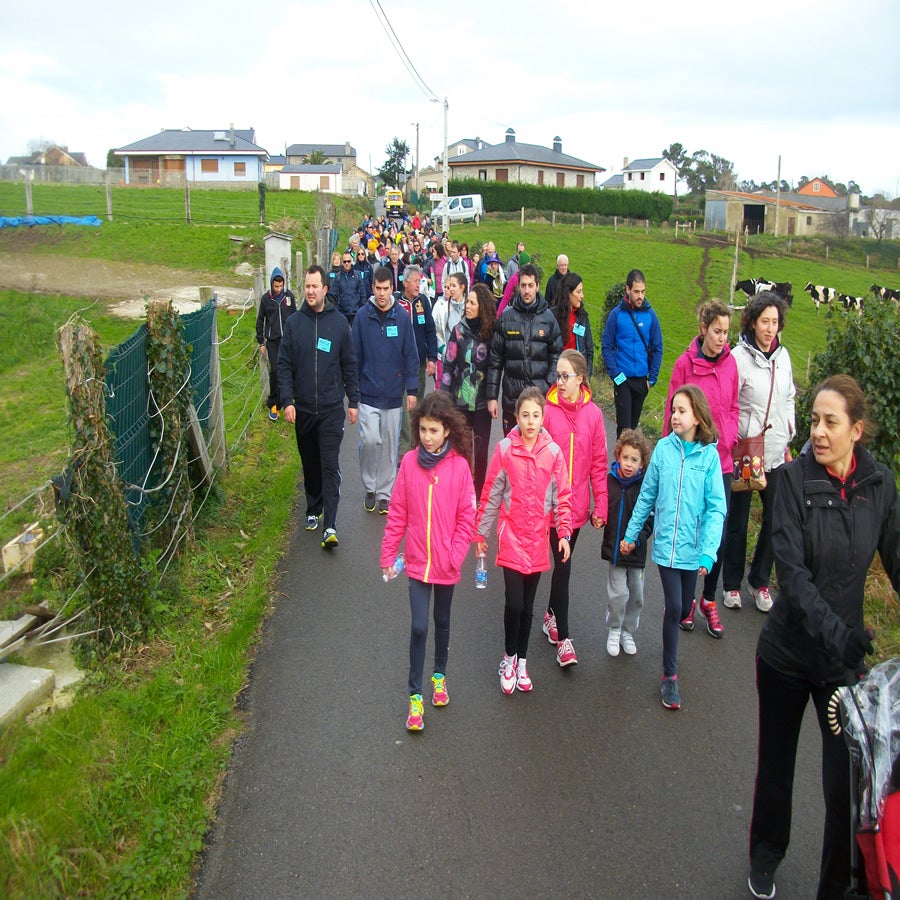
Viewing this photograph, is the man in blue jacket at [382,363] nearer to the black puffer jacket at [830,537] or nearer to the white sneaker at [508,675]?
the white sneaker at [508,675]

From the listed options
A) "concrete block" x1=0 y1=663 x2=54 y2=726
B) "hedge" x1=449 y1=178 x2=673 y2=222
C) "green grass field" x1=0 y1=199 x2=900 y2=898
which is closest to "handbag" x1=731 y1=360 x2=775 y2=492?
"green grass field" x1=0 y1=199 x2=900 y2=898

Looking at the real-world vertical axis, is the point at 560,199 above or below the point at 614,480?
above

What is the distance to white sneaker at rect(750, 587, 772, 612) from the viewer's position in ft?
21.2

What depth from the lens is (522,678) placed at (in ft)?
17.1

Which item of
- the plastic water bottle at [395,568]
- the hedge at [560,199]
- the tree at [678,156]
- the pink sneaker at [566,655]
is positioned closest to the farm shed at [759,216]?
the hedge at [560,199]

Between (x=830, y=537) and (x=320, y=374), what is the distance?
16.9 ft

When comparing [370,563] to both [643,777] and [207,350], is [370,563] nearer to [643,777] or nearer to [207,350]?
[207,350]

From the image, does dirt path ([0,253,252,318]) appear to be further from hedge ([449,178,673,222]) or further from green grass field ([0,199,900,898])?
hedge ([449,178,673,222])

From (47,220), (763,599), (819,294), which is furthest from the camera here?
(819,294)

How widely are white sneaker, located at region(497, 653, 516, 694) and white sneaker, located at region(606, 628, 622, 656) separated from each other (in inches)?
32.5

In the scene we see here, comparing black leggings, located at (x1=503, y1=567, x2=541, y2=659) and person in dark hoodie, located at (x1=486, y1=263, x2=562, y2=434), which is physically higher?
person in dark hoodie, located at (x1=486, y1=263, x2=562, y2=434)

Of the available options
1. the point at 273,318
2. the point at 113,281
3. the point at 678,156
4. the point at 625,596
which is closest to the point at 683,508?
the point at 625,596

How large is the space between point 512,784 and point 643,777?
661 millimetres

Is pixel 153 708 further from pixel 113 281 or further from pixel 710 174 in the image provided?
pixel 710 174
